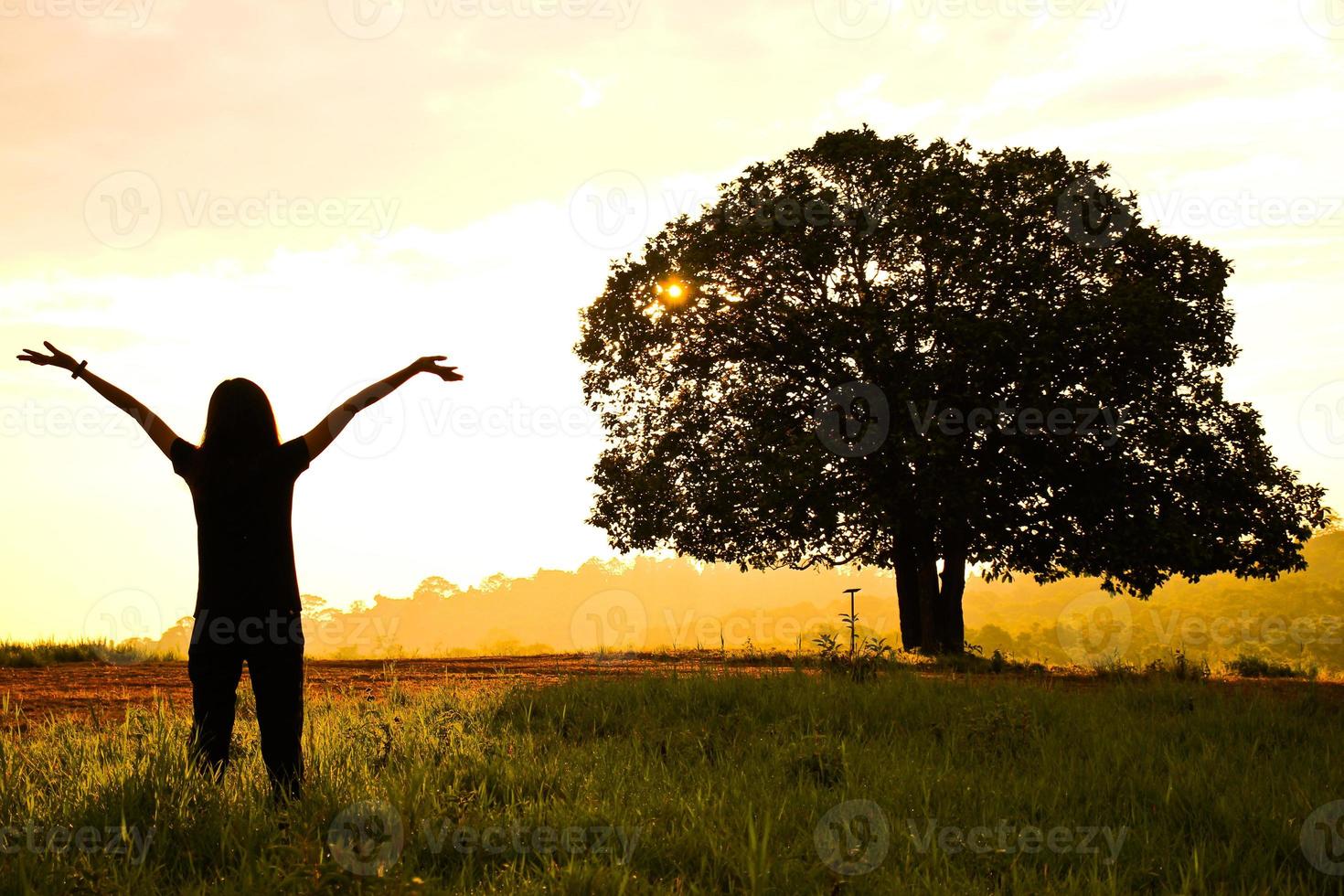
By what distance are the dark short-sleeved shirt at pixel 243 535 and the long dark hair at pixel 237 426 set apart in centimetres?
6

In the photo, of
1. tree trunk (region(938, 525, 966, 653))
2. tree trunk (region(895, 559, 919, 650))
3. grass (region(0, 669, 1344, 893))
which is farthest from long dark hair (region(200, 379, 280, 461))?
tree trunk (region(895, 559, 919, 650))

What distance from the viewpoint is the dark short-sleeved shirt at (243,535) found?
5.78 meters

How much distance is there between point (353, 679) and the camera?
49.6 feet

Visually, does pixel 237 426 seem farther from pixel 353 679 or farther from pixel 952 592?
pixel 952 592

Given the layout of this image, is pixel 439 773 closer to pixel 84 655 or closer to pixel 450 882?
pixel 450 882

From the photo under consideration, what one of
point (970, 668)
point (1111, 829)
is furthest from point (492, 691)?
point (970, 668)

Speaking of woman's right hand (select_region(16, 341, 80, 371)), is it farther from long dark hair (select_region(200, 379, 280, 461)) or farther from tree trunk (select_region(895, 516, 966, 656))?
tree trunk (select_region(895, 516, 966, 656))

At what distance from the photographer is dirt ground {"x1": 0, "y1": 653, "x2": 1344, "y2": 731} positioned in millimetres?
11484

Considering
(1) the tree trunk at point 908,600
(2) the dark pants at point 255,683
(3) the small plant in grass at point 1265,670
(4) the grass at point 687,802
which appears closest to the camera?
(4) the grass at point 687,802

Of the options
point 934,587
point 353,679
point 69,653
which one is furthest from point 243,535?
point 934,587

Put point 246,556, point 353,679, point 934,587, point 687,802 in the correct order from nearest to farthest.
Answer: point 246,556 < point 687,802 < point 353,679 < point 934,587

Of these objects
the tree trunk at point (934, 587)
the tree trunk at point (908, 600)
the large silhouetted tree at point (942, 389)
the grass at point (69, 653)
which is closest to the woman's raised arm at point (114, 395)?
the grass at point (69, 653)

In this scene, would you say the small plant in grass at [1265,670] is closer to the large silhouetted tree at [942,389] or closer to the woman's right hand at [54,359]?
the large silhouetted tree at [942,389]

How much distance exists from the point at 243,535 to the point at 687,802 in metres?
3.40
